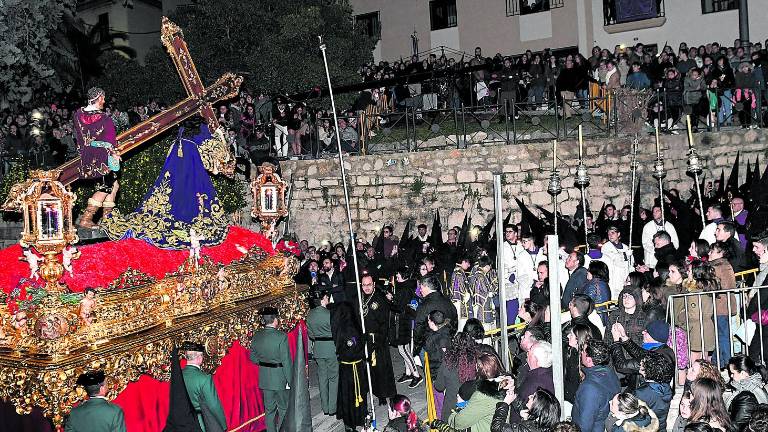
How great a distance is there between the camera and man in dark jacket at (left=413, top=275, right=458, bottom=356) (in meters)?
8.32

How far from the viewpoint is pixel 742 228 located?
1077 centimetres

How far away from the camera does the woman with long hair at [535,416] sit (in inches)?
212

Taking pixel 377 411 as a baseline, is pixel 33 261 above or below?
above

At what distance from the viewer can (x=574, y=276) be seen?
9.20 meters

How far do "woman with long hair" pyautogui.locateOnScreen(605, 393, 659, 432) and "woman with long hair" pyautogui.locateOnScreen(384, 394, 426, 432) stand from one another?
4.80 ft

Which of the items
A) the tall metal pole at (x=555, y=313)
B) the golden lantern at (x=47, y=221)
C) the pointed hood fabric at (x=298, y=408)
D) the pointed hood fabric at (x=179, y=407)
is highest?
the golden lantern at (x=47, y=221)

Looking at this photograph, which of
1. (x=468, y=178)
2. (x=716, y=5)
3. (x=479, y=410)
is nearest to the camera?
(x=479, y=410)

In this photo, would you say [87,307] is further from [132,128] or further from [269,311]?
[269,311]

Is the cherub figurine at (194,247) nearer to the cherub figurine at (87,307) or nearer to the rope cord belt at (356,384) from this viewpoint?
the cherub figurine at (87,307)

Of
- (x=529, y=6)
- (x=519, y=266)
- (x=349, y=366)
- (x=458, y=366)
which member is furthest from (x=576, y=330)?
(x=529, y=6)

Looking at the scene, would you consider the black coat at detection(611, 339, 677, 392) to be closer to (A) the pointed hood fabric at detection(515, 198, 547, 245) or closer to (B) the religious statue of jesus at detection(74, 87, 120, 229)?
(B) the religious statue of jesus at detection(74, 87, 120, 229)

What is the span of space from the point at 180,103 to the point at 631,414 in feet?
17.9

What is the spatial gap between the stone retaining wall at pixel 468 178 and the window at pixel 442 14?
33.6ft

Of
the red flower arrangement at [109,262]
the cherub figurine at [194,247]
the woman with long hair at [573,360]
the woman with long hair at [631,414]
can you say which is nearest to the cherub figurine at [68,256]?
the red flower arrangement at [109,262]
